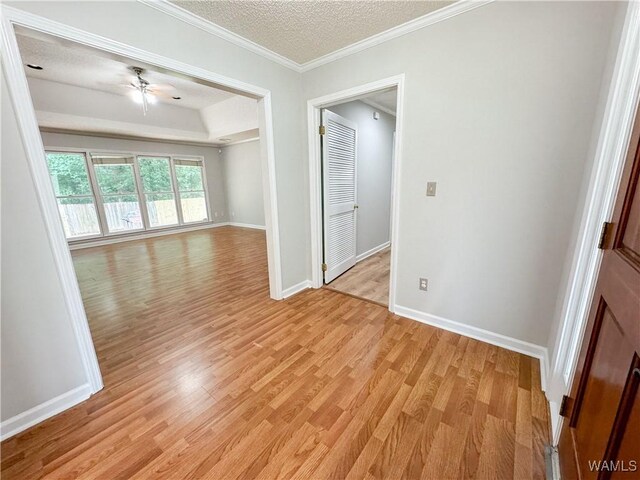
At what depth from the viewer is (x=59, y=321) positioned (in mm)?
1427

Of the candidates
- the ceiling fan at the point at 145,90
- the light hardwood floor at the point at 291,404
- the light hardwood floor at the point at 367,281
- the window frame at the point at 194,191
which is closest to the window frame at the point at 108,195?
the window frame at the point at 194,191

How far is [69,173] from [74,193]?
41cm

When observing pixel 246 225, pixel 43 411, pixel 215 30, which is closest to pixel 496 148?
pixel 215 30

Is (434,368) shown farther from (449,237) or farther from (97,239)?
(97,239)

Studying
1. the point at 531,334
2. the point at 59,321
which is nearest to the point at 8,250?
the point at 59,321

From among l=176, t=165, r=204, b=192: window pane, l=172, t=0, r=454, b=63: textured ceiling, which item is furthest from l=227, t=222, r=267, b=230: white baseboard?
l=172, t=0, r=454, b=63: textured ceiling

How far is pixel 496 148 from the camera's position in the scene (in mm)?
1748

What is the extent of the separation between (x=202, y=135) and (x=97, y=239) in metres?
3.37

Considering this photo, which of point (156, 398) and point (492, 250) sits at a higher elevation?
point (492, 250)

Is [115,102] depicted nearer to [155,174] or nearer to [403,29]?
[155,174]

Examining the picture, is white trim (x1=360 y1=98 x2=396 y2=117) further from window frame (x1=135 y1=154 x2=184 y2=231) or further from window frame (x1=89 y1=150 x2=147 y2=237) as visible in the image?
window frame (x1=89 y1=150 x2=147 y2=237)

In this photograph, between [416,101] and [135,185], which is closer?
[416,101]

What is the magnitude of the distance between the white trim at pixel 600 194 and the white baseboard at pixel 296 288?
7.41 feet

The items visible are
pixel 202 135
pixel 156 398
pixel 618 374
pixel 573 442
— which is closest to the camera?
pixel 618 374
